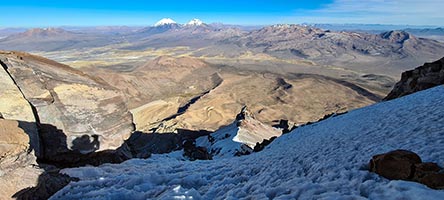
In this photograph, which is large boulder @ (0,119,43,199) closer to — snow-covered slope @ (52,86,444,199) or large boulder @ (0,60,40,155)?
large boulder @ (0,60,40,155)

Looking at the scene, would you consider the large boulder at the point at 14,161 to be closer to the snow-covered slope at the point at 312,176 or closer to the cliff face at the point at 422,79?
the snow-covered slope at the point at 312,176

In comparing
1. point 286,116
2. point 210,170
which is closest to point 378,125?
point 210,170

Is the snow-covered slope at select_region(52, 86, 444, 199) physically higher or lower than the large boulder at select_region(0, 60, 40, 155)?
lower

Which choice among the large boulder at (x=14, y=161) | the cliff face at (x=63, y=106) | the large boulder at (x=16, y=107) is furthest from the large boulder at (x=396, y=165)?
the cliff face at (x=63, y=106)

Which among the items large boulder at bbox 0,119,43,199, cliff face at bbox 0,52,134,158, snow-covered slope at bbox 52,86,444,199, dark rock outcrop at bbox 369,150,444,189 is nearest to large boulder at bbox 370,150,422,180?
dark rock outcrop at bbox 369,150,444,189

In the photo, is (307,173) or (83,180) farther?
(83,180)

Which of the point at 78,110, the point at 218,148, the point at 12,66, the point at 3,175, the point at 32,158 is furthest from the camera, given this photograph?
the point at 218,148

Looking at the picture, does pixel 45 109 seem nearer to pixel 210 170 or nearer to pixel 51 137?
pixel 51 137

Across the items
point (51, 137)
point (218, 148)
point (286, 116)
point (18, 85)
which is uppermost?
point (18, 85)
